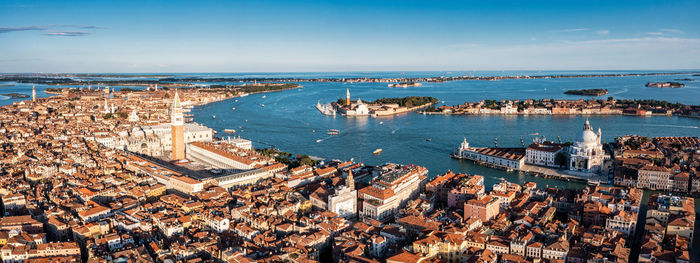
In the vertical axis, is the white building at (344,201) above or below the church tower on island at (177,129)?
below

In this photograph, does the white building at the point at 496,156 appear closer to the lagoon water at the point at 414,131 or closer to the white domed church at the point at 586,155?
the lagoon water at the point at 414,131

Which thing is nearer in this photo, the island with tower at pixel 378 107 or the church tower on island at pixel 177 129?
the church tower on island at pixel 177 129

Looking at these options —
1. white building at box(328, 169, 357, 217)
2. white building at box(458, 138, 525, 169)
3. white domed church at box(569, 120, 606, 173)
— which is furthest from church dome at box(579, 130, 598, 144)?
white building at box(328, 169, 357, 217)

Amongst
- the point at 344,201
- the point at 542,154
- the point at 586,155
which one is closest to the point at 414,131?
the point at 542,154

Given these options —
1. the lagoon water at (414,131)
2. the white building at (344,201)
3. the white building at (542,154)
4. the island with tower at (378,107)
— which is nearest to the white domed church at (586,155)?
the white building at (542,154)

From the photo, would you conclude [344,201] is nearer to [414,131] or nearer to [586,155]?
[586,155]

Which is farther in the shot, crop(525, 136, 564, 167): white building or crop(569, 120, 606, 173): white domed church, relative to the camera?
crop(525, 136, 564, 167): white building

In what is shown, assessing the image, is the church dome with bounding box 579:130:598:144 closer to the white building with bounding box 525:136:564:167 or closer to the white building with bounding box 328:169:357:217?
the white building with bounding box 525:136:564:167

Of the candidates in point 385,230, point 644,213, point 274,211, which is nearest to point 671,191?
point 644,213
